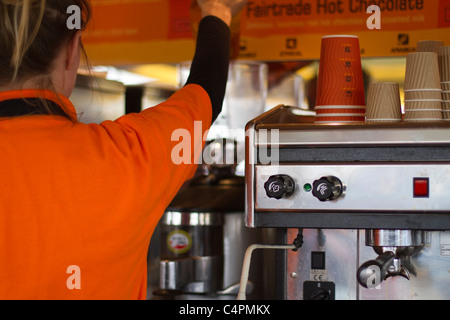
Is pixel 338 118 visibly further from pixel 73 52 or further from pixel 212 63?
pixel 73 52

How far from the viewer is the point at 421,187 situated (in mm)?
1201

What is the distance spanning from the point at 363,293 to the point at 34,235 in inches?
32.0

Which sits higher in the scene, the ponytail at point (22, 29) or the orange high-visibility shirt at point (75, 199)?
the ponytail at point (22, 29)

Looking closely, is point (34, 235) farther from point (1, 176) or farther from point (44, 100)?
point (44, 100)

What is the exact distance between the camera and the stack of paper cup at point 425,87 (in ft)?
4.19

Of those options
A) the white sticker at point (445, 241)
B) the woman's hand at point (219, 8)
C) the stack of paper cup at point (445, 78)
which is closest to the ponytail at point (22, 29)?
the woman's hand at point (219, 8)

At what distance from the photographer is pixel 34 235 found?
2.93 feet

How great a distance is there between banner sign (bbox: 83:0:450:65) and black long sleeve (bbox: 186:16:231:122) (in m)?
0.71

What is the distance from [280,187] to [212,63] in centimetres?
26

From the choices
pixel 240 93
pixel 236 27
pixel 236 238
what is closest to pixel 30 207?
pixel 236 238

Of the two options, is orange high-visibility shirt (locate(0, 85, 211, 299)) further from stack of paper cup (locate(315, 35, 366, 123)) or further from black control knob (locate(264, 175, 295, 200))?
stack of paper cup (locate(315, 35, 366, 123))

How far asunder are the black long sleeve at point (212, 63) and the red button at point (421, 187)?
1.26ft

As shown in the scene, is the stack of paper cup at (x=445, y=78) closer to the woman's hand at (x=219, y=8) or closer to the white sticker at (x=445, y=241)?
the white sticker at (x=445, y=241)
